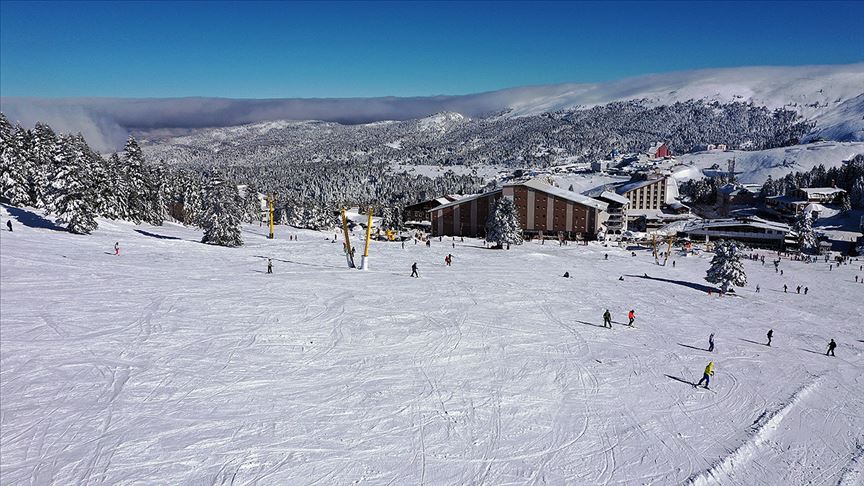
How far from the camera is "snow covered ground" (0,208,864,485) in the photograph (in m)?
11.5

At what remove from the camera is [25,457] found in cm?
1120

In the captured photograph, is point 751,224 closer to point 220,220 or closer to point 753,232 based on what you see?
point 753,232

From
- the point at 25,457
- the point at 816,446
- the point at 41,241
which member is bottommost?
the point at 816,446

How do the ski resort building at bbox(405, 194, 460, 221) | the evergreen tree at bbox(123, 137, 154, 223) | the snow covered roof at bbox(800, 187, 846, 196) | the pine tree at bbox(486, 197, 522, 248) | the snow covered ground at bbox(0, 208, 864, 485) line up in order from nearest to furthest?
1. the snow covered ground at bbox(0, 208, 864, 485)
2. the evergreen tree at bbox(123, 137, 154, 223)
3. the pine tree at bbox(486, 197, 522, 248)
4. the ski resort building at bbox(405, 194, 460, 221)
5. the snow covered roof at bbox(800, 187, 846, 196)

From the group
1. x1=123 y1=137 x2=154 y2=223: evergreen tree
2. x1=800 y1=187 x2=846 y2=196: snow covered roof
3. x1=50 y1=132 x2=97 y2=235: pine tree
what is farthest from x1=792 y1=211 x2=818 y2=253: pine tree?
x1=123 y1=137 x2=154 y2=223: evergreen tree

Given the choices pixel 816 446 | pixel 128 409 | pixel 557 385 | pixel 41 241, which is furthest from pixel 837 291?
pixel 41 241

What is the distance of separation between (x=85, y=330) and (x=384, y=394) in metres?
12.8

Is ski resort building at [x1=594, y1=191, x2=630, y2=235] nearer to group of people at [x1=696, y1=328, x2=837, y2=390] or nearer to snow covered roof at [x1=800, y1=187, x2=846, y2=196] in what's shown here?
snow covered roof at [x1=800, y1=187, x2=846, y2=196]

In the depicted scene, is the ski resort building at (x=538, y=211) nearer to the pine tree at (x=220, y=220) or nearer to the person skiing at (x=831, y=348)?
the pine tree at (x=220, y=220)

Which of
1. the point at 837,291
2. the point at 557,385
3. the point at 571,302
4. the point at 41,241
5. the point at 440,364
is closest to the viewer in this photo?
the point at 557,385

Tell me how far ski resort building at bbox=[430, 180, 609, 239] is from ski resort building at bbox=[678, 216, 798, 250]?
21417mm

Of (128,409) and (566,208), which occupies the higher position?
(566,208)

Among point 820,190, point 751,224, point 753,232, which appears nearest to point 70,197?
point 751,224

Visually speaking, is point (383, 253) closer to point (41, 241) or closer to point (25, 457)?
Answer: point (41, 241)
